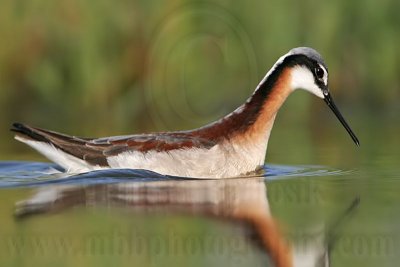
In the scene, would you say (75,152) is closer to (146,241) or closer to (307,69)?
(307,69)

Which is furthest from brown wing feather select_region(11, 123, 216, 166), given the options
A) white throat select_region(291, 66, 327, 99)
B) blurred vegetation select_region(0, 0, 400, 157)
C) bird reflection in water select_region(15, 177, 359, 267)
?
blurred vegetation select_region(0, 0, 400, 157)

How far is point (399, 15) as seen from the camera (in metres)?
14.4

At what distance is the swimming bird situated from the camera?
9727 mm

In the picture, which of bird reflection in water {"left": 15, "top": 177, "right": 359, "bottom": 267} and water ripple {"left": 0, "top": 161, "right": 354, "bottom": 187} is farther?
water ripple {"left": 0, "top": 161, "right": 354, "bottom": 187}

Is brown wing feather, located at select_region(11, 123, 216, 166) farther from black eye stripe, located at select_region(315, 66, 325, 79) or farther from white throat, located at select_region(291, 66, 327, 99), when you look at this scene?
black eye stripe, located at select_region(315, 66, 325, 79)

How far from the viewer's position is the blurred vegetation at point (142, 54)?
1365 cm

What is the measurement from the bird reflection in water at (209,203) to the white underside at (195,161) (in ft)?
0.48

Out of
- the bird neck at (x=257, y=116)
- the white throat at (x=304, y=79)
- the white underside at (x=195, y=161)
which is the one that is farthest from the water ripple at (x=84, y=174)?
the white throat at (x=304, y=79)

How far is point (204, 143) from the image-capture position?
9.80 metres

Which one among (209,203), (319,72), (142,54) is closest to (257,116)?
(319,72)

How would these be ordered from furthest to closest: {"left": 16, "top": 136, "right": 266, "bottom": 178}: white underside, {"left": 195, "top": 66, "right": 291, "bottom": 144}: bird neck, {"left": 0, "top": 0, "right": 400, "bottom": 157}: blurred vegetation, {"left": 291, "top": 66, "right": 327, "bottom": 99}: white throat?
{"left": 0, "top": 0, "right": 400, "bottom": 157}: blurred vegetation, {"left": 291, "top": 66, "right": 327, "bottom": 99}: white throat, {"left": 195, "top": 66, "right": 291, "bottom": 144}: bird neck, {"left": 16, "top": 136, "right": 266, "bottom": 178}: white underside

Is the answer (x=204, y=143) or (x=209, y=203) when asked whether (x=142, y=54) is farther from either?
(x=209, y=203)

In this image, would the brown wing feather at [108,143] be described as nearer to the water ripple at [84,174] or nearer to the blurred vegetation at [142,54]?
the water ripple at [84,174]

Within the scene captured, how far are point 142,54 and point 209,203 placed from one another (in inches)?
232
